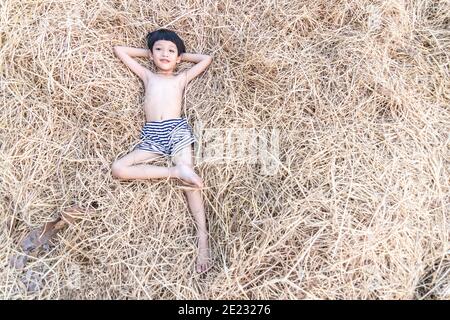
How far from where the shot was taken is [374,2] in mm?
2111

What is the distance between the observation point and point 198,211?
1974 mm

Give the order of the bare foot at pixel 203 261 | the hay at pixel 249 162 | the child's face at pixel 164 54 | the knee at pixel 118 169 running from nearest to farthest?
the hay at pixel 249 162 < the bare foot at pixel 203 261 < the knee at pixel 118 169 < the child's face at pixel 164 54

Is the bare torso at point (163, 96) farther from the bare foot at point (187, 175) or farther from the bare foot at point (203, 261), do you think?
the bare foot at point (203, 261)

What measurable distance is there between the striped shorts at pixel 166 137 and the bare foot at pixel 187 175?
109 mm

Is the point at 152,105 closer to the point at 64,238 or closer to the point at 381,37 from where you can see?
the point at 64,238

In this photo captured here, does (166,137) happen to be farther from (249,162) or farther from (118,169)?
(249,162)

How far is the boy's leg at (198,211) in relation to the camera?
1908 millimetres

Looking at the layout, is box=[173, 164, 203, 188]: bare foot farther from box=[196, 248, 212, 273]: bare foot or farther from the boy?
box=[196, 248, 212, 273]: bare foot

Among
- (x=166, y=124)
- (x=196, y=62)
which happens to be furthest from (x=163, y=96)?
(x=196, y=62)

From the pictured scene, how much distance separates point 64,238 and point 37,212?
20cm

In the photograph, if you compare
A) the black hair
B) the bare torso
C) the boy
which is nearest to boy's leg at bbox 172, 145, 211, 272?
the boy

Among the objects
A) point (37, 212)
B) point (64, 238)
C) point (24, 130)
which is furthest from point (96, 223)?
point (24, 130)

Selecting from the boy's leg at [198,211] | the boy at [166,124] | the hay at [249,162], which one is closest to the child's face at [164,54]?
the boy at [166,124]
